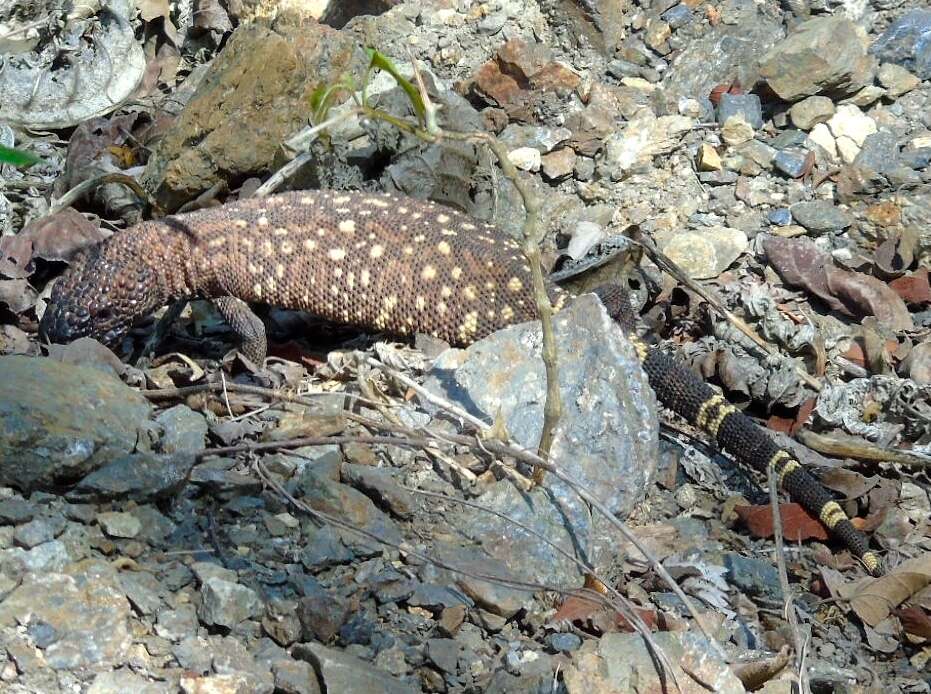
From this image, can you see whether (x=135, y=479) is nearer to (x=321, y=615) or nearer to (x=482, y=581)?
(x=321, y=615)

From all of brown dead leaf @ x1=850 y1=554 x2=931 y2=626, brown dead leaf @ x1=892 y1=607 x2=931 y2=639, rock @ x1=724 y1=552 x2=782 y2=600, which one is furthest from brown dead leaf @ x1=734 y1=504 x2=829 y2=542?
brown dead leaf @ x1=892 y1=607 x2=931 y2=639

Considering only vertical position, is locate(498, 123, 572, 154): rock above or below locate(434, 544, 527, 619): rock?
above

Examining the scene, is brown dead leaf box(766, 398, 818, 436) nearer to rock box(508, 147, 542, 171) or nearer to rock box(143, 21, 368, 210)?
rock box(508, 147, 542, 171)

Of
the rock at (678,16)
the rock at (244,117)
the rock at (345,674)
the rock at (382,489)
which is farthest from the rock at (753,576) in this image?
the rock at (678,16)

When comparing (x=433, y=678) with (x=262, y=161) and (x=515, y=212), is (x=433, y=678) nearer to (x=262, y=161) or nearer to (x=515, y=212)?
(x=515, y=212)

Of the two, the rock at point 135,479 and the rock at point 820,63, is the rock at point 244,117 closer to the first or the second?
the rock at point 820,63

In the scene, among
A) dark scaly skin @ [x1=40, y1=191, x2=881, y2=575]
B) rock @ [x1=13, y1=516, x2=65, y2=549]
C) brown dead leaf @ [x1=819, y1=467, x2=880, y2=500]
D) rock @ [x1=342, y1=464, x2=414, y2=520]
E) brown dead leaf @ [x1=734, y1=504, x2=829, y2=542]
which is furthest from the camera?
dark scaly skin @ [x1=40, y1=191, x2=881, y2=575]

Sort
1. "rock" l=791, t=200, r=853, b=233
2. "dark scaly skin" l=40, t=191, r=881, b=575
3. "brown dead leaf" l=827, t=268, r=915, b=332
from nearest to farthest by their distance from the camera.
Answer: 1. "dark scaly skin" l=40, t=191, r=881, b=575
2. "brown dead leaf" l=827, t=268, r=915, b=332
3. "rock" l=791, t=200, r=853, b=233

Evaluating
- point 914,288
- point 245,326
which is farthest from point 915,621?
point 245,326
